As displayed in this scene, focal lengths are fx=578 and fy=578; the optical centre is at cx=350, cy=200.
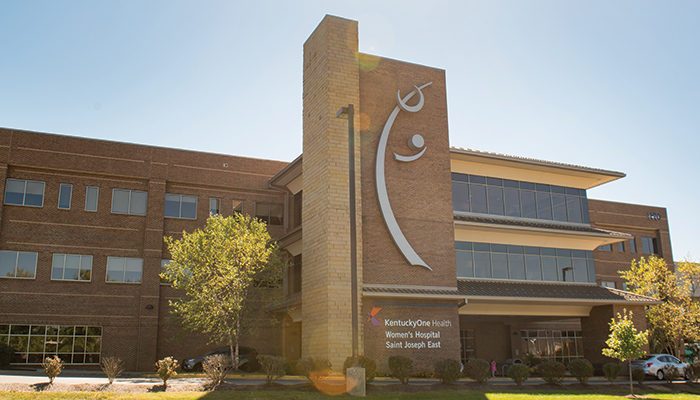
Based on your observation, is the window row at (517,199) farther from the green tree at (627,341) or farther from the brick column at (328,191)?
the green tree at (627,341)

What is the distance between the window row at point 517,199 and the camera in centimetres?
3159

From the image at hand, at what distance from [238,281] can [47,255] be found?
44.3ft

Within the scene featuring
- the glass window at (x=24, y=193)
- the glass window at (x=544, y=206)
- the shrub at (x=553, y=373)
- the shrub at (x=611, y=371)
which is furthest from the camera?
the glass window at (x=544, y=206)

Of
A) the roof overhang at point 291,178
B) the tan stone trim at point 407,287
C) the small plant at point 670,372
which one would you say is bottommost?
the small plant at point 670,372

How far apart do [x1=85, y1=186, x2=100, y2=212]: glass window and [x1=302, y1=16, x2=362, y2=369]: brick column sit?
1559cm

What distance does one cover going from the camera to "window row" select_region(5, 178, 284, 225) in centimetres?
3322

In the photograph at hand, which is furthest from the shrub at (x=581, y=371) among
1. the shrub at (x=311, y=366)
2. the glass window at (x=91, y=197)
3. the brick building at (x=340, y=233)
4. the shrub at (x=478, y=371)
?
the glass window at (x=91, y=197)

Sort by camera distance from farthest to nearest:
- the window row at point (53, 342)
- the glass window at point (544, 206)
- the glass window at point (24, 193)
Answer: the glass window at point (544, 206) → the glass window at point (24, 193) → the window row at point (53, 342)

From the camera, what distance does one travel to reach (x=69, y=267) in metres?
33.2

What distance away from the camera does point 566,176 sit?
34.9 metres

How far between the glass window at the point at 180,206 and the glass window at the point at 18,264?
7.71 metres

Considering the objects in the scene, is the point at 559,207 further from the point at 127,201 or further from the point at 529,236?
the point at 127,201

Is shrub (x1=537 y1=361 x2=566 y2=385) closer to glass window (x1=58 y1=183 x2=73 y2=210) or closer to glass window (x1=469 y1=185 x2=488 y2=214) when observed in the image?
glass window (x1=469 y1=185 x2=488 y2=214)

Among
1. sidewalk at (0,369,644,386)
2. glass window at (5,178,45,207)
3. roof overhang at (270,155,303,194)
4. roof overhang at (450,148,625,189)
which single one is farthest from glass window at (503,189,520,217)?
glass window at (5,178,45,207)
